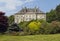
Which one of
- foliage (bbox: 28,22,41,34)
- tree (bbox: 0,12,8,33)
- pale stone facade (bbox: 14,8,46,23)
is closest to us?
foliage (bbox: 28,22,41,34)

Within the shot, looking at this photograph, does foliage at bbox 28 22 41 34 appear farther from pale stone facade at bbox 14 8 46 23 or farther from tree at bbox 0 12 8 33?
pale stone facade at bbox 14 8 46 23

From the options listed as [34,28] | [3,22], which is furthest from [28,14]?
[34,28]

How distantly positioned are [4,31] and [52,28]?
8361 mm

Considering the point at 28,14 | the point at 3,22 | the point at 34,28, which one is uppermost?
the point at 3,22

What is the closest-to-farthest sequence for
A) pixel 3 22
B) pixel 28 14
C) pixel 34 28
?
pixel 34 28 < pixel 3 22 < pixel 28 14

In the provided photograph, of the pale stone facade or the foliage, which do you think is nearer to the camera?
the foliage

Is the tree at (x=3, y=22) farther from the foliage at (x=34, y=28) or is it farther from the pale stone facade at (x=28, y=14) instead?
the pale stone facade at (x=28, y=14)

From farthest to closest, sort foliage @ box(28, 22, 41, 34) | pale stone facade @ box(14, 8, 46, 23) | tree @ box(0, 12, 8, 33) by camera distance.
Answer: pale stone facade @ box(14, 8, 46, 23) → tree @ box(0, 12, 8, 33) → foliage @ box(28, 22, 41, 34)

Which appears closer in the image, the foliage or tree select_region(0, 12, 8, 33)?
the foliage

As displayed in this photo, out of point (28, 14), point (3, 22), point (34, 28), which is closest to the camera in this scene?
point (34, 28)

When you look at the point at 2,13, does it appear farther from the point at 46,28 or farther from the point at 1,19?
the point at 46,28

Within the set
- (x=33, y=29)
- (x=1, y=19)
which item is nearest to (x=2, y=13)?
(x=1, y=19)

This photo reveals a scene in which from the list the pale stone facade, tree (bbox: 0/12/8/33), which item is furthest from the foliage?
the pale stone facade

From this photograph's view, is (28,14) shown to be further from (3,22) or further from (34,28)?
(34,28)
